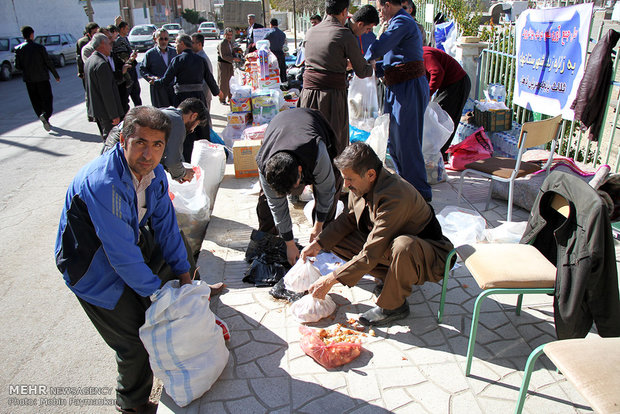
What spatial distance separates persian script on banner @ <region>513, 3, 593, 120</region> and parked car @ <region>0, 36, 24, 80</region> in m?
17.0

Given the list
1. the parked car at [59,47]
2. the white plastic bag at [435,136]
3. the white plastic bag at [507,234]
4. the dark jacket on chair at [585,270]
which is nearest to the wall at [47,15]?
the parked car at [59,47]

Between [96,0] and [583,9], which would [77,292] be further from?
[96,0]

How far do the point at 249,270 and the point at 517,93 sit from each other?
14.5 feet

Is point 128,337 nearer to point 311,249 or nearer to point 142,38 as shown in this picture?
point 311,249

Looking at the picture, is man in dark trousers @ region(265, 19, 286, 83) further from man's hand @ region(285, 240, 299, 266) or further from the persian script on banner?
man's hand @ region(285, 240, 299, 266)

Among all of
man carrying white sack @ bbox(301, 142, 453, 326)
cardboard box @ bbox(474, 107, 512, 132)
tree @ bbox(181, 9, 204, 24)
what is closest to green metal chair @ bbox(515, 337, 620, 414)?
man carrying white sack @ bbox(301, 142, 453, 326)

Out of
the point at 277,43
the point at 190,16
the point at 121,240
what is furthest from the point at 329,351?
the point at 190,16

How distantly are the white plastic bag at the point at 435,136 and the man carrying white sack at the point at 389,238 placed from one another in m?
2.56

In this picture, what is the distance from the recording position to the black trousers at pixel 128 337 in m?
2.29

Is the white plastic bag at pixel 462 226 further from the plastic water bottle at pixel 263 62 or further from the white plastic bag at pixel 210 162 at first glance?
the plastic water bottle at pixel 263 62

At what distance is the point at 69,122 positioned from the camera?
32.4ft

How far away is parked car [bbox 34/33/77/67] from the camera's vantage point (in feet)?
64.1

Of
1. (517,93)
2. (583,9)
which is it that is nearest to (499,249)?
(583,9)

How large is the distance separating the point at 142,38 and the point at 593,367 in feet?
87.7
